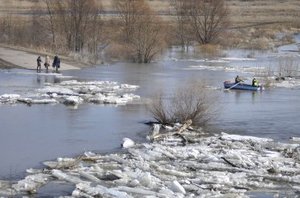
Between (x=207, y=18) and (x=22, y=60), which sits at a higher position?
(x=207, y=18)

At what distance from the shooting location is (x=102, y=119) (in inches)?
1008

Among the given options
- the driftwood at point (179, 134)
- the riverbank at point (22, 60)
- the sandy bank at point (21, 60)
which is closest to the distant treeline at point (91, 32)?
the riverbank at point (22, 60)

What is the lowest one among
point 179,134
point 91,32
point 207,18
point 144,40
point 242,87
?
point 179,134

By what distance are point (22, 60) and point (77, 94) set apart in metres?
16.9

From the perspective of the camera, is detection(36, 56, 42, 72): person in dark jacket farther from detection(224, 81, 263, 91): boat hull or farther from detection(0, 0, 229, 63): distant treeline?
detection(224, 81, 263, 91): boat hull

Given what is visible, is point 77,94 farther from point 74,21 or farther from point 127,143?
point 74,21

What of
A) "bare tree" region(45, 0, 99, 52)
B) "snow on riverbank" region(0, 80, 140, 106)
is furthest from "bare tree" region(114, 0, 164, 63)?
"snow on riverbank" region(0, 80, 140, 106)

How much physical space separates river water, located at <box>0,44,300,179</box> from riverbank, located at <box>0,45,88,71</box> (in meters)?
1.95

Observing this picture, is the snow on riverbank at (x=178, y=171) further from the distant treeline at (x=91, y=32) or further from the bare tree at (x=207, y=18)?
the bare tree at (x=207, y=18)

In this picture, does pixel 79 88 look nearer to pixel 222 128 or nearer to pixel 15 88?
pixel 15 88

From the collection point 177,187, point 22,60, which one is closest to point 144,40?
point 22,60

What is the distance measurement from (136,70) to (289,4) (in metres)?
77.9

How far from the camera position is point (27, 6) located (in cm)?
10044

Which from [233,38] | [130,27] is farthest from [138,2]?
[233,38]
